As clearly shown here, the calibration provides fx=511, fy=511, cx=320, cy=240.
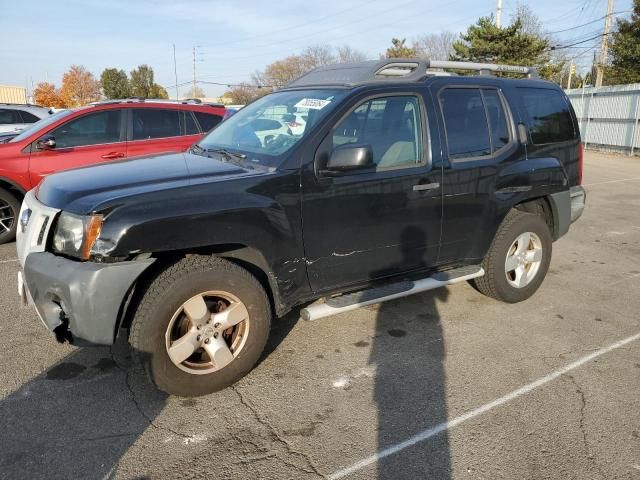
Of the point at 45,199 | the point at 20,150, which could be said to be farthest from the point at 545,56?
the point at 45,199

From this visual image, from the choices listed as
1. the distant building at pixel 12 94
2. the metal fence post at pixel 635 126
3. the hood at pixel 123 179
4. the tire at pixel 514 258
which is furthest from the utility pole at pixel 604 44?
the distant building at pixel 12 94

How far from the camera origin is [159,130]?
23.8ft

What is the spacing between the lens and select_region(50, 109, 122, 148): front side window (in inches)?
264

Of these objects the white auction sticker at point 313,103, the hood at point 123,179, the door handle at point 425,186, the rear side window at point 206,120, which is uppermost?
the white auction sticker at point 313,103

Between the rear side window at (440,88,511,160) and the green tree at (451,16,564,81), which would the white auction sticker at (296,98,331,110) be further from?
the green tree at (451,16,564,81)

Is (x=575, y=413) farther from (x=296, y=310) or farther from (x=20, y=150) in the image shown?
(x=20, y=150)

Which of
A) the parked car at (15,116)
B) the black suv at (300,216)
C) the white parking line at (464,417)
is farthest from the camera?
the parked car at (15,116)

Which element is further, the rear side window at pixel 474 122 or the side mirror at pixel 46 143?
the side mirror at pixel 46 143

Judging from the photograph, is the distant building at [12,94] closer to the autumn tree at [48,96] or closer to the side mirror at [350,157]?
the autumn tree at [48,96]

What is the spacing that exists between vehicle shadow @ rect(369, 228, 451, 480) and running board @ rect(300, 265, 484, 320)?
0.64ft

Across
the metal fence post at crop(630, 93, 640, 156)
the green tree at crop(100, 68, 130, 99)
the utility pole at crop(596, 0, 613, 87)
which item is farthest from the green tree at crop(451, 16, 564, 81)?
the green tree at crop(100, 68, 130, 99)

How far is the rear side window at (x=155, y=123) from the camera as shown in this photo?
708 centimetres

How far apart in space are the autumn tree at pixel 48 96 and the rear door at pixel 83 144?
60.4 meters

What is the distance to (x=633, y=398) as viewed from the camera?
3160 mm
